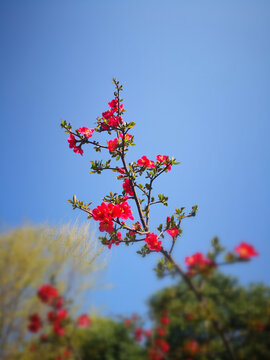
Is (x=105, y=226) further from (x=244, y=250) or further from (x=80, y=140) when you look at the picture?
(x=244, y=250)

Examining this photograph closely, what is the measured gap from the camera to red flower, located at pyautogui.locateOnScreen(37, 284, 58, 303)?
1285 millimetres

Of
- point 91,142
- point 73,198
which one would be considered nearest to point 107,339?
point 73,198

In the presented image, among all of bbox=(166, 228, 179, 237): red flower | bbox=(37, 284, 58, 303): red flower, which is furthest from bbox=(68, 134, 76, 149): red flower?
bbox=(37, 284, 58, 303): red flower

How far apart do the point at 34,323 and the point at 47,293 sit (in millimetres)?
171

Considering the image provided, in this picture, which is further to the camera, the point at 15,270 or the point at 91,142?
the point at 91,142

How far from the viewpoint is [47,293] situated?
4.31 ft

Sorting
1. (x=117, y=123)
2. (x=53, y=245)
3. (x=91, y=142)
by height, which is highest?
(x=117, y=123)

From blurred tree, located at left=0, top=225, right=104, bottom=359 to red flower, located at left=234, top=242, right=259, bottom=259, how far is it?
1127mm

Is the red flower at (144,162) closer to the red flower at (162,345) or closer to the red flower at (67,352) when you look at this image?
the red flower at (162,345)

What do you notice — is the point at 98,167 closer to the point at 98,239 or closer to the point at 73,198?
the point at 73,198

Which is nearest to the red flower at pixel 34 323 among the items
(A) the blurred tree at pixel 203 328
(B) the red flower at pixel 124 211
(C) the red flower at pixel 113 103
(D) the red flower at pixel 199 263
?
(A) the blurred tree at pixel 203 328

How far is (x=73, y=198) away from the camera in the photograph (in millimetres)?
2701

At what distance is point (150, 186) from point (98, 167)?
826 millimetres

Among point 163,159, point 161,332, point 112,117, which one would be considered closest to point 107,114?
point 112,117
